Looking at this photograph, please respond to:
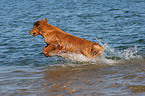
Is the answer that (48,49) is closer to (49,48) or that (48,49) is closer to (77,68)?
(49,48)

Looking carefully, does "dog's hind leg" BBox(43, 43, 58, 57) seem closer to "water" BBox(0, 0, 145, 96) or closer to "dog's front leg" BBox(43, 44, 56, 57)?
"dog's front leg" BBox(43, 44, 56, 57)

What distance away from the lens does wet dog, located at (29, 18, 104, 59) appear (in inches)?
373

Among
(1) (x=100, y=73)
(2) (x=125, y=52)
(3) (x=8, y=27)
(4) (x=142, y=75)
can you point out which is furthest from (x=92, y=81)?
(3) (x=8, y=27)

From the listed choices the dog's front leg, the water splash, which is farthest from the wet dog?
the water splash

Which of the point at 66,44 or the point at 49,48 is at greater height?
the point at 66,44

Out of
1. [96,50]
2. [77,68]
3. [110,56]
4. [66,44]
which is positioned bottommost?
[77,68]

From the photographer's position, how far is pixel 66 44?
9.59 meters

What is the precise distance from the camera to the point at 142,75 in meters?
8.41

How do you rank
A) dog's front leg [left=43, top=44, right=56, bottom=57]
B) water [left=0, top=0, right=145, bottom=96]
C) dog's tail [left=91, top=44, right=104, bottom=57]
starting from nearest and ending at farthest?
1. water [left=0, top=0, right=145, bottom=96]
2. dog's tail [left=91, top=44, right=104, bottom=57]
3. dog's front leg [left=43, top=44, right=56, bottom=57]

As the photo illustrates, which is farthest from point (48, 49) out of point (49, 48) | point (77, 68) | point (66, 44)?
point (77, 68)

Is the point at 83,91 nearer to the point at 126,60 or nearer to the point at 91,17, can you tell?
the point at 126,60

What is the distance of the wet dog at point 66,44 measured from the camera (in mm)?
9477

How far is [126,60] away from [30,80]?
174 inches

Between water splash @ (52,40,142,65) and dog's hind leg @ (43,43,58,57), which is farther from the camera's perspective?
water splash @ (52,40,142,65)
